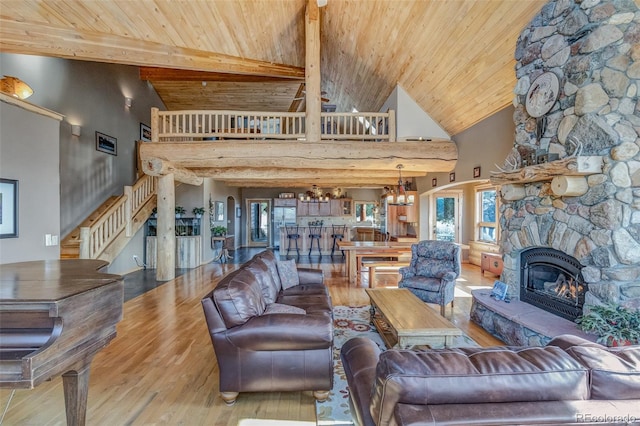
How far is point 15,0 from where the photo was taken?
366cm

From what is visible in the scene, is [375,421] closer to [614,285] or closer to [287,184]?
[614,285]

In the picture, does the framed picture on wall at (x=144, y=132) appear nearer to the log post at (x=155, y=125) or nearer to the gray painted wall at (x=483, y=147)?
the log post at (x=155, y=125)

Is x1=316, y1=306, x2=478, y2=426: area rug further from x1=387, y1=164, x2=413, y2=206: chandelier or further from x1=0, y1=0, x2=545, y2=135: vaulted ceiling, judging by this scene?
x1=0, y1=0, x2=545, y2=135: vaulted ceiling

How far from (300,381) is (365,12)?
515 centimetres

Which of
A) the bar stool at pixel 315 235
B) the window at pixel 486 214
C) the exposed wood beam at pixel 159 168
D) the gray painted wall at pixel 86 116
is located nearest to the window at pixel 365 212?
the bar stool at pixel 315 235

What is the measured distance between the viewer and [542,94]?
333cm

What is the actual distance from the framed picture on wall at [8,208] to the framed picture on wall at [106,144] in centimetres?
454

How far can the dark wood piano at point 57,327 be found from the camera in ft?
4.54

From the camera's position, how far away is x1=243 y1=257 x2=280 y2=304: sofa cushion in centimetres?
299

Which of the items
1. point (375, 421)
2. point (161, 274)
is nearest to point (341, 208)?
point (161, 274)

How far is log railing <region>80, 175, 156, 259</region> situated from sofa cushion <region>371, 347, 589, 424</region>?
6.18 m

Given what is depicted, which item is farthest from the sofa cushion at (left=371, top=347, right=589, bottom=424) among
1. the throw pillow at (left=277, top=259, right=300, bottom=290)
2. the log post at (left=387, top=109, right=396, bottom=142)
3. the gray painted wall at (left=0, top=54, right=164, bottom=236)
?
the gray painted wall at (left=0, top=54, right=164, bottom=236)

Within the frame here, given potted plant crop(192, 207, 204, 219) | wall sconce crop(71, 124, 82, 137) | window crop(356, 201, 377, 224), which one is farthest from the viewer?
window crop(356, 201, 377, 224)

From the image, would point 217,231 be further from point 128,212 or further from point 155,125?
point 155,125
